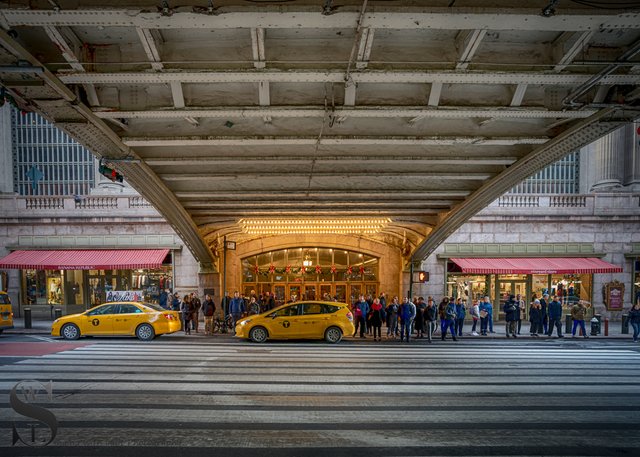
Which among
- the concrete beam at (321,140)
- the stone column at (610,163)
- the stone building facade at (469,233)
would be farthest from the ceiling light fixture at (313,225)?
the stone column at (610,163)

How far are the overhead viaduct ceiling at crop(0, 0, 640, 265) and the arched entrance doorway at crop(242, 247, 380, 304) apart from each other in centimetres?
1145

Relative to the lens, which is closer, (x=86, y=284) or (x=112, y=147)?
(x=112, y=147)

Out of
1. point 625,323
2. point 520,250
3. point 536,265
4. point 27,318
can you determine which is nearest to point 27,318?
point 27,318

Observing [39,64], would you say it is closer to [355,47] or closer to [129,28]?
[129,28]

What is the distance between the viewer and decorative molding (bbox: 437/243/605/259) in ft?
69.5

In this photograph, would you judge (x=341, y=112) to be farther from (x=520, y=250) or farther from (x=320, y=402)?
(x=520, y=250)

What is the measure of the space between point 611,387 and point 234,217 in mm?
13898

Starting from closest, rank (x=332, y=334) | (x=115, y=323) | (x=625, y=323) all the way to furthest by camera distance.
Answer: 1. (x=332, y=334)
2. (x=115, y=323)
3. (x=625, y=323)

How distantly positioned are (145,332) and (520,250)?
1806cm

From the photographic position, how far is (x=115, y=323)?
48.2 feet

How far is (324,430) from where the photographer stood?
6.20m

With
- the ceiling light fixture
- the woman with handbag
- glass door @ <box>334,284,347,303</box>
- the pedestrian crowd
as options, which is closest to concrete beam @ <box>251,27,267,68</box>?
the pedestrian crowd
